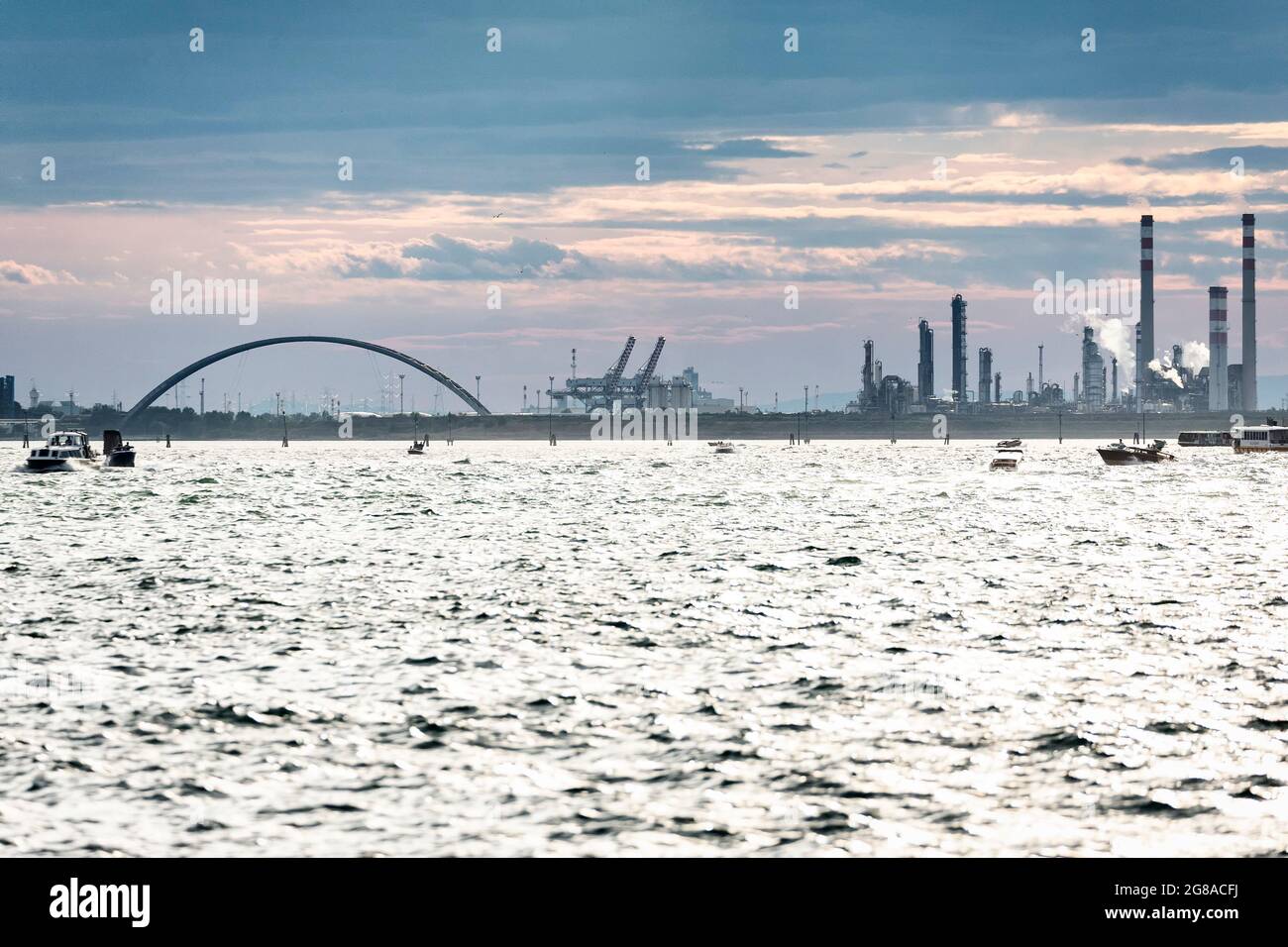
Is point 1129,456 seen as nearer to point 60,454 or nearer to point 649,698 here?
point 60,454

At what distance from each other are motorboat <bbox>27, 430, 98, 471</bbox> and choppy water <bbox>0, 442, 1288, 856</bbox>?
Result: 285 ft

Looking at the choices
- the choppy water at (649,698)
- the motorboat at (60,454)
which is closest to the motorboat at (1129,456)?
the motorboat at (60,454)

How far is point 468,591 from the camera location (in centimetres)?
3719

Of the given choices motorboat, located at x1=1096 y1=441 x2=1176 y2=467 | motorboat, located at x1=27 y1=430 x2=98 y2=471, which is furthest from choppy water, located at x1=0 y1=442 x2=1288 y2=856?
motorboat, located at x1=1096 y1=441 x2=1176 y2=467

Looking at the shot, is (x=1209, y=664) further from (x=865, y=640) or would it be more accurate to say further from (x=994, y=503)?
(x=994, y=503)

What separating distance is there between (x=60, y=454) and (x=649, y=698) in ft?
420

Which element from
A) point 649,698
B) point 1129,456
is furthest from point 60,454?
point 649,698

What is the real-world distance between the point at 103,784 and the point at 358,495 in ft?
272

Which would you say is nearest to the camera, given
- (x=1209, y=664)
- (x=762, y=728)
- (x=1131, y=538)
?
(x=762, y=728)

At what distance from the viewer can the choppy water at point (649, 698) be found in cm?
1440

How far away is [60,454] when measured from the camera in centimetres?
13588

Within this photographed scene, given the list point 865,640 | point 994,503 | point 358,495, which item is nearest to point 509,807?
point 865,640

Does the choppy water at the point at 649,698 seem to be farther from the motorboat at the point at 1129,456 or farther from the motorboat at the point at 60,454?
the motorboat at the point at 1129,456

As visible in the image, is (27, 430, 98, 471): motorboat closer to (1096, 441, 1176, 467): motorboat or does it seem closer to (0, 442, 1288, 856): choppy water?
(0, 442, 1288, 856): choppy water
